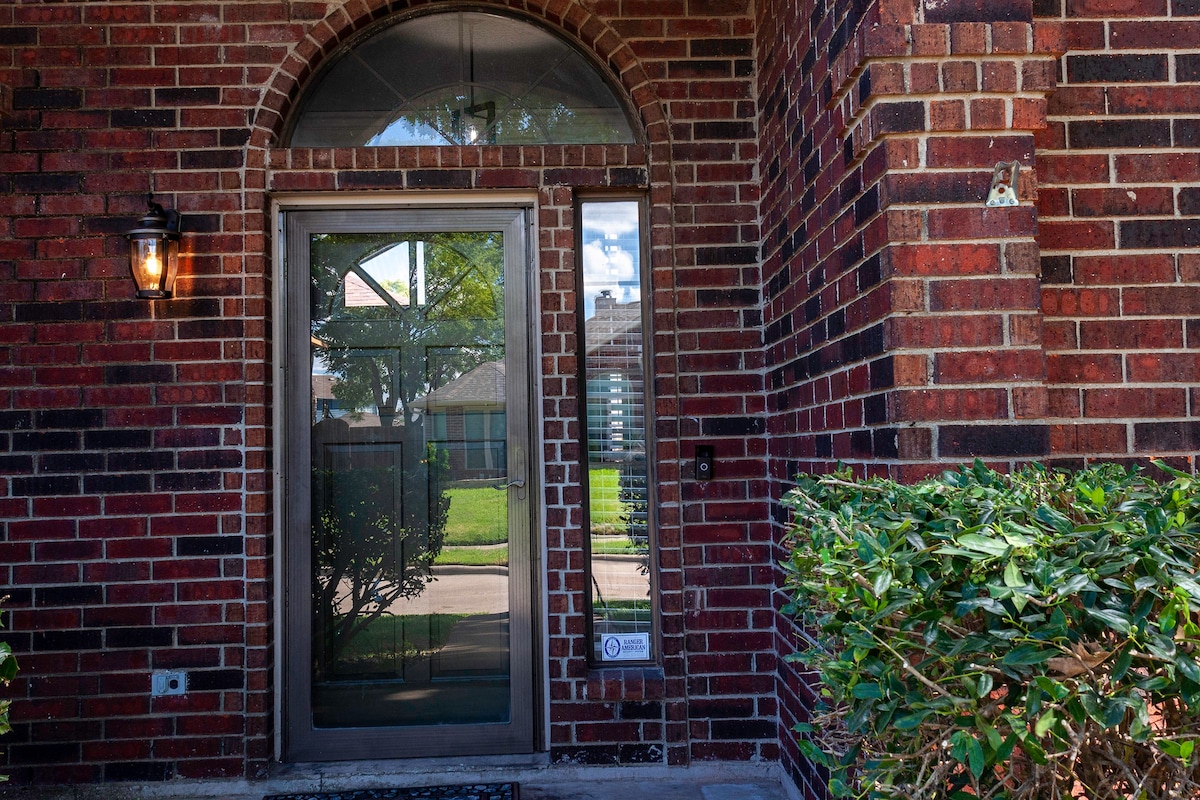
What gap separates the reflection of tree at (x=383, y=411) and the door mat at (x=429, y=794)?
484mm

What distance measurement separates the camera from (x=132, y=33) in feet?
11.3

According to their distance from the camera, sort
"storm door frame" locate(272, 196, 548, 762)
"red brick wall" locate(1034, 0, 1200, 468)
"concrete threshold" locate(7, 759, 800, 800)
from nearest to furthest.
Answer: "red brick wall" locate(1034, 0, 1200, 468), "concrete threshold" locate(7, 759, 800, 800), "storm door frame" locate(272, 196, 548, 762)

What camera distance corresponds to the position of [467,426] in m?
3.54

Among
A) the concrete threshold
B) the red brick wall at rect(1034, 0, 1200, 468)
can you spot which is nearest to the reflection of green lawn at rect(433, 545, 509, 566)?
the concrete threshold

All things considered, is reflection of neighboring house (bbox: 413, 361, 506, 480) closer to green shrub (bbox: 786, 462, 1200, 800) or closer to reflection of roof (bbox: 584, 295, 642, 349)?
reflection of roof (bbox: 584, 295, 642, 349)

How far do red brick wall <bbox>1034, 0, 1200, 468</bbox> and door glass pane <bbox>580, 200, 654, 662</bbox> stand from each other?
5.27 feet

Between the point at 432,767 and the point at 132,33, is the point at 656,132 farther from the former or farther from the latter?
the point at 432,767

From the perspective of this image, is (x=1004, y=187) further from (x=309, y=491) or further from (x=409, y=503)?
(x=309, y=491)

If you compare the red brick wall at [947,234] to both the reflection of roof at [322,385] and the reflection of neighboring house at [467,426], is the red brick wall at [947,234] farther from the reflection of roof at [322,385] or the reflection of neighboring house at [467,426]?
the reflection of roof at [322,385]

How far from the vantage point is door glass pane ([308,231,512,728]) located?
350cm

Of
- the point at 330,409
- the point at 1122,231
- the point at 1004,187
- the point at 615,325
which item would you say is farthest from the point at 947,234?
the point at 330,409

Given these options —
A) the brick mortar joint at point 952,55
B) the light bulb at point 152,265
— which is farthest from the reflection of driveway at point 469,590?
the brick mortar joint at point 952,55

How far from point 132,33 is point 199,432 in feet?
5.15

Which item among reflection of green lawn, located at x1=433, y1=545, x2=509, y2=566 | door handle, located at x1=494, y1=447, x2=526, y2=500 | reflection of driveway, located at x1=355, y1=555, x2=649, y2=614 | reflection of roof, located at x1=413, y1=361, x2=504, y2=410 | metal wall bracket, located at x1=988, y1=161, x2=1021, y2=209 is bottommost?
reflection of driveway, located at x1=355, y1=555, x2=649, y2=614
